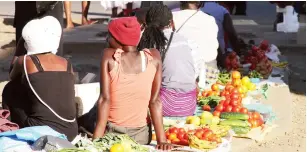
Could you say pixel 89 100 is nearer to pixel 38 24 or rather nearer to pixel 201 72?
pixel 38 24

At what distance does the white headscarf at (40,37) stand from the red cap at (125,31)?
0.46 metres

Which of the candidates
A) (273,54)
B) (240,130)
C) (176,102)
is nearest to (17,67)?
(176,102)

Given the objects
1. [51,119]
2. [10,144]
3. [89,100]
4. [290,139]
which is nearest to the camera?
[10,144]

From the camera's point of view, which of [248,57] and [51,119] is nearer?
[51,119]

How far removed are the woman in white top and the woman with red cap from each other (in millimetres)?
2318

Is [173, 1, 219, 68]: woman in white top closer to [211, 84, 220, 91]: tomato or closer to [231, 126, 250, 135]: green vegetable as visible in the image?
[211, 84, 220, 91]: tomato

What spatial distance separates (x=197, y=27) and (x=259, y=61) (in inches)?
64.0

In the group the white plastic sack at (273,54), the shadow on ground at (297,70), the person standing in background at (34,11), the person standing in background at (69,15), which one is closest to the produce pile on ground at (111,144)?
the person standing in background at (34,11)

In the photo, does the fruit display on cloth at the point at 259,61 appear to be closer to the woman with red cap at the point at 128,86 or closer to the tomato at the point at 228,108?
the tomato at the point at 228,108

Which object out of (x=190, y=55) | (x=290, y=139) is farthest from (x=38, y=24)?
(x=290, y=139)

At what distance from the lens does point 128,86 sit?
590 centimetres

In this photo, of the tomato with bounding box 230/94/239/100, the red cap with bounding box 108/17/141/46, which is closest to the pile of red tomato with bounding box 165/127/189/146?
the red cap with bounding box 108/17/141/46

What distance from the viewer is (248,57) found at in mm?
9977

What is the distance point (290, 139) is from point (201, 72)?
1695 millimetres
